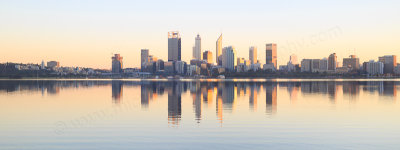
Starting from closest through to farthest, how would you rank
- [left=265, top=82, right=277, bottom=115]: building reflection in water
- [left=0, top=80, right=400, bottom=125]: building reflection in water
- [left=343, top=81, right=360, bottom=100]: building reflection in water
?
[left=265, top=82, right=277, bottom=115]: building reflection in water
[left=0, top=80, right=400, bottom=125]: building reflection in water
[left=343, top=81, right=360, bottom=100]: building reflection in water

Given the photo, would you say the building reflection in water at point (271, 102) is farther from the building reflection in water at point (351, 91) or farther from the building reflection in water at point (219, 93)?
the building reflection in water at point (351, 91)

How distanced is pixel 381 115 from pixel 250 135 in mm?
16899

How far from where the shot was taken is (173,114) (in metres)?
33.4

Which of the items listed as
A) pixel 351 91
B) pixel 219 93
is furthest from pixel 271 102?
pixel 351 91

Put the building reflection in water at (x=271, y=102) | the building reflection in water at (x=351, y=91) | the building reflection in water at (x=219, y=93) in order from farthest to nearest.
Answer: the building reflection in water at (x=351, y=91) < the building reflection in water at (x=219, y=93) < the building reflection in water at (x=271, y=102)

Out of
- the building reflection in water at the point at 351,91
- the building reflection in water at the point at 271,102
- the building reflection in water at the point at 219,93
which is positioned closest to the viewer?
the building reflection in water at the point at 271,102

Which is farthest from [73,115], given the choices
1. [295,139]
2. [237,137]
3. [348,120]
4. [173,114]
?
[348,120]

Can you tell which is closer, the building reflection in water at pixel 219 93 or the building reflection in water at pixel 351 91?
the building reflection in water at pixel 219 93

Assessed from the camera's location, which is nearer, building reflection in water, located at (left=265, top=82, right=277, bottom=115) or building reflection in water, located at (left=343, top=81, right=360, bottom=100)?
building reflection in water, located at (left=265, top=82, right=277, bottom=115)

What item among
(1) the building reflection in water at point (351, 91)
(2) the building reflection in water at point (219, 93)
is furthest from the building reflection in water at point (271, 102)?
(1) the building reflection in water at point (351, 91)

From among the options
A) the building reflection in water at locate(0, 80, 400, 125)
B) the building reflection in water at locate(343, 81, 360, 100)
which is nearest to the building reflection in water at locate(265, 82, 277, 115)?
the building reflection in water at locate(0, 80, 400, 125)

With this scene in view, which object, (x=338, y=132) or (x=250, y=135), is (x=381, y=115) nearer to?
(x=338, y=132)

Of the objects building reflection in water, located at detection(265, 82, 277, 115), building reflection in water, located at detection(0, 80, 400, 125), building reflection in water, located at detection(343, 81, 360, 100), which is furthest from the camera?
building reflection in water, located at detection(343, 81, 360, 100)

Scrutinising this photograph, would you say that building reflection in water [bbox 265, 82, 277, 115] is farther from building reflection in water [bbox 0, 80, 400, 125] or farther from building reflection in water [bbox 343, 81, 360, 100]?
building reflection in water [bbox 343, 81, 360, 100]
